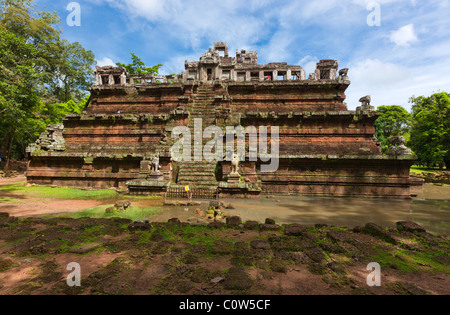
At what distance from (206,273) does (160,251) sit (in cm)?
121

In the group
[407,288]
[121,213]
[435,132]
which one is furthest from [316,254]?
[435,132]

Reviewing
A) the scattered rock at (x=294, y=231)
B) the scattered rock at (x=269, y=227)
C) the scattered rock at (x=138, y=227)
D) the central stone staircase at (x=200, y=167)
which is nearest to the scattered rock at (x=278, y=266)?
the scattered rock at (x=294, y=231)

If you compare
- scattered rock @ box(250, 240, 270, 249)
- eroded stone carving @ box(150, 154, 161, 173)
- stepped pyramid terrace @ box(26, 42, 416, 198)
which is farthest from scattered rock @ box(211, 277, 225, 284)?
eroded stone carving @ box(150, 154, 161, 173)

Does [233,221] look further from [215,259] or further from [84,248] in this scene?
[84,248]

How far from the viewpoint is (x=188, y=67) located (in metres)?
31.2

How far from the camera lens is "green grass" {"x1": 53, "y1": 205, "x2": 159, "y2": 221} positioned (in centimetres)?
628

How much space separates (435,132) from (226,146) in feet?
124

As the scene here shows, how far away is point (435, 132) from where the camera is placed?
2972cm

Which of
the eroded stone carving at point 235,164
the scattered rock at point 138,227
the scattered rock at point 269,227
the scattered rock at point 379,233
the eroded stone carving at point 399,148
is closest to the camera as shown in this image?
the scattered rock at point 379,233

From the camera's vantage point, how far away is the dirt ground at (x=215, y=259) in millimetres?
2625

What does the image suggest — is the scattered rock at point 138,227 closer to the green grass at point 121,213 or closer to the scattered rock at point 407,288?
the green grass at point 121,213

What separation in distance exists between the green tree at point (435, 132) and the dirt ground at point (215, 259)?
3766 cm
